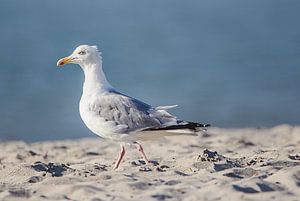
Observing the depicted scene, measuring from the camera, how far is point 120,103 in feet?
29.8

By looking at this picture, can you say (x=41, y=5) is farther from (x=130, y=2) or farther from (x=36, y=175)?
(x=36, y=175)

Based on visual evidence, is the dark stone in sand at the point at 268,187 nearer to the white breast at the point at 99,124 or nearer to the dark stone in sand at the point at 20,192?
the dark stone in sand at the point at 20,192

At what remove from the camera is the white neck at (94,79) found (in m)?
9.51

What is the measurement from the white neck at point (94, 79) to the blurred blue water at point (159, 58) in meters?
7.06

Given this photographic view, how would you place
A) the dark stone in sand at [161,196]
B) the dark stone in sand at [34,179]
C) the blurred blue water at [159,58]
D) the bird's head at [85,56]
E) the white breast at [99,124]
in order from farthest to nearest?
the blurred blue water at [159,58]
the bird's head at [85,56]
the white breast at [99,124]
the dark stone in sand at [34,179]
the dark stone in sand at [161,196]

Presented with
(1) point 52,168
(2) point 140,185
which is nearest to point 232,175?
(2) point 140,185

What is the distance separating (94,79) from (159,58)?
16409 mm

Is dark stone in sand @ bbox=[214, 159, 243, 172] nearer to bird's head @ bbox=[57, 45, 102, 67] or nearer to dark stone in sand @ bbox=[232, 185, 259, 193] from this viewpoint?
dark stone in sand @ bbox=[232, 185, 259, 193]

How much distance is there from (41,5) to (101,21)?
5493mm

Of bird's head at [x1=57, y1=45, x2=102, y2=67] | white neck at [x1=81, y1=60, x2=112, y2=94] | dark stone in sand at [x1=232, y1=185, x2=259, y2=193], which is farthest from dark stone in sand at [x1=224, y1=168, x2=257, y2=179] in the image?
bird's head at [x1=57, y1=45, x2=102, y2=67]

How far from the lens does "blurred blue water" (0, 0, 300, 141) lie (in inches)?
732

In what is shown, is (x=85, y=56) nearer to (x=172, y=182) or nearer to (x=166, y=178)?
(x=166, y=178)

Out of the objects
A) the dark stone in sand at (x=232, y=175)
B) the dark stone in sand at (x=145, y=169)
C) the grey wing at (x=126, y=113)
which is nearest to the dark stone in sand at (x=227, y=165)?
the dark stone in sand at (x=232, y=175)

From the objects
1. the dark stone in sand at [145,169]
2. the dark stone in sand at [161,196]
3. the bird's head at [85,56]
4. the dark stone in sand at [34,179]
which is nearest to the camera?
the dark stone in sand at [161,196]
